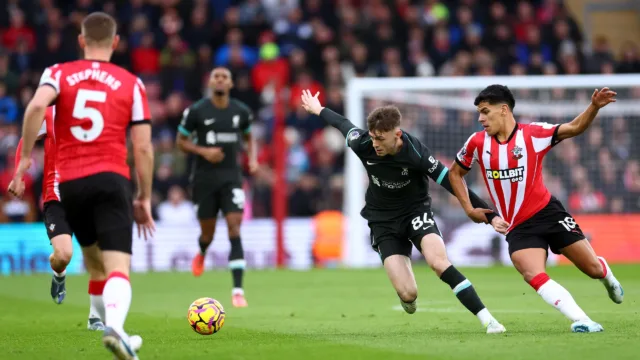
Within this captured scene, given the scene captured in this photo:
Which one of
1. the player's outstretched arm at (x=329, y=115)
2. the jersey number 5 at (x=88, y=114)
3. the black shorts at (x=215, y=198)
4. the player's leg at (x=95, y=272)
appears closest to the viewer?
the jersey number 5 at (x=88, y=114)

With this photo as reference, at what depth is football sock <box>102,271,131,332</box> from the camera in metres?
6.57

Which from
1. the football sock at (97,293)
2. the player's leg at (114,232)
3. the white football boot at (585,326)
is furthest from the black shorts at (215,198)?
the player's leg at (114,232)

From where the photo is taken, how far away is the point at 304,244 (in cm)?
1952

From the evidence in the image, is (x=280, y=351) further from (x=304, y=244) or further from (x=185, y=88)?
(x=185, y=88)

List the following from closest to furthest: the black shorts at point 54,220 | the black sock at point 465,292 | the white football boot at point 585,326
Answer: the white football boot at point 585,326, the black shorts at point 54,220, the black sock at point 465,292

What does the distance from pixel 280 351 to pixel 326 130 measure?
46.3ft

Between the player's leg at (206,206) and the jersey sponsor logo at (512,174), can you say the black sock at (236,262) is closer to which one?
the player's leg at (206,206)

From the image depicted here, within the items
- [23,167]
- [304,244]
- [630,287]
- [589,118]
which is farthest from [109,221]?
[304,244]

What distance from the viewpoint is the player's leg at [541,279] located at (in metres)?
8.07

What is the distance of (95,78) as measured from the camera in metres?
6.86

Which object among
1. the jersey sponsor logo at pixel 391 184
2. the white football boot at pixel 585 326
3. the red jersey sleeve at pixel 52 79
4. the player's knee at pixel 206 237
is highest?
the red jersey sleeve at pixel 52 79

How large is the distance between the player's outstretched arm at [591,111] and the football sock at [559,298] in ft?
3.73

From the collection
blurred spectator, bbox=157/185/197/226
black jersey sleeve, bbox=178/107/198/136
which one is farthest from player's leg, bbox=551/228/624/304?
blurred spectator, bbox=157/185/197/226

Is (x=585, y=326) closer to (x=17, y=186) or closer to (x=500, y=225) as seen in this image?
(x=500, y=225)
